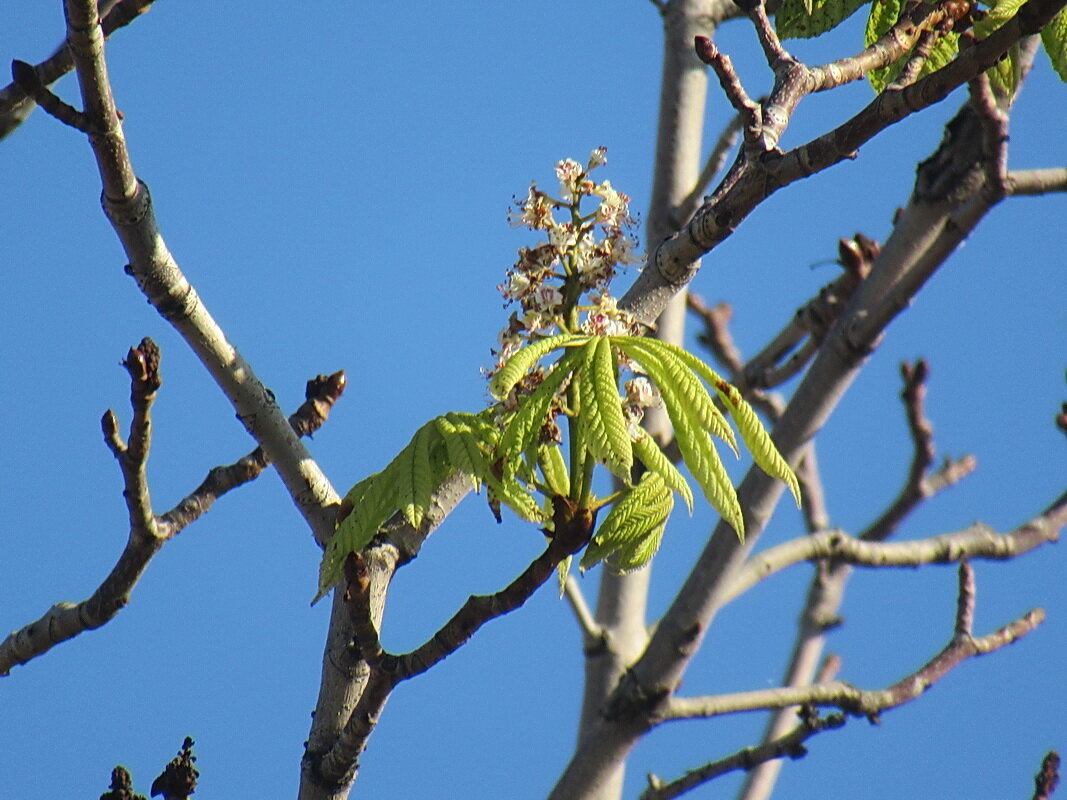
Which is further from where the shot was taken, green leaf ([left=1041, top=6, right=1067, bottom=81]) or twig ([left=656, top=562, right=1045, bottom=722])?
twig ([left=656, top=562, right=1045, bottom=722])

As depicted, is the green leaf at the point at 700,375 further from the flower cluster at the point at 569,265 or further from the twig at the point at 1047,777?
the twig at the point at 1047,777

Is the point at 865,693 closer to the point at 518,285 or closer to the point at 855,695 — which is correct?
the point at 855,695

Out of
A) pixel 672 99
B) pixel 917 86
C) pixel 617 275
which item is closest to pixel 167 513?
pixel 617 275

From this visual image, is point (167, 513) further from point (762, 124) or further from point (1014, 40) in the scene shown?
point (1014, 40)

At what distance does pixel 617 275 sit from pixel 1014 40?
63 cm

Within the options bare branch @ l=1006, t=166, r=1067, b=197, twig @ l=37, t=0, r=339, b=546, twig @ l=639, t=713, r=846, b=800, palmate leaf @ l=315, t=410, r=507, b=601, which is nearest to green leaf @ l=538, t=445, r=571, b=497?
palmate leaf @ l=315, t=410, r=507, b=601

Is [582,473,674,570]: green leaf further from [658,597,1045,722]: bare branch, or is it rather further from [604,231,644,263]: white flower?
[658,597,1045,722]: bare branch

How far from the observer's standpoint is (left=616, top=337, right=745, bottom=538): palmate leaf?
1.56 meters

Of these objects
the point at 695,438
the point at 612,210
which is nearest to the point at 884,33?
the point at 612,210

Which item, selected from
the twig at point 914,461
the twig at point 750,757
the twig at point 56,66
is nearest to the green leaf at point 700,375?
the twig at point 56,66

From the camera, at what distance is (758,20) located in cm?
194

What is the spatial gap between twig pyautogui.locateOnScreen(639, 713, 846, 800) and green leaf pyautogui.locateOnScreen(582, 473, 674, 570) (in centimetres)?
162

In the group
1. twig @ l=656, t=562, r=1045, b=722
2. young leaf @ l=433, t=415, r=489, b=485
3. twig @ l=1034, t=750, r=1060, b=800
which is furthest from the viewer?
twig @ l=656, t=562, r=1045, b=722

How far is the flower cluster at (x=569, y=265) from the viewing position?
1.72m
